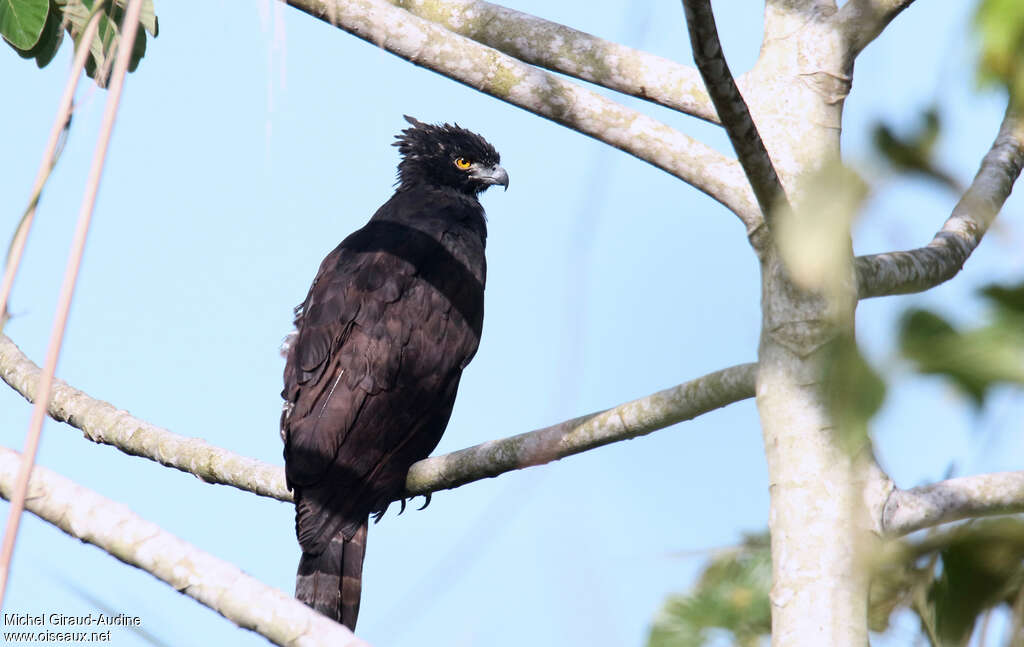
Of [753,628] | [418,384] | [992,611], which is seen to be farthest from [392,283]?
[992,611]

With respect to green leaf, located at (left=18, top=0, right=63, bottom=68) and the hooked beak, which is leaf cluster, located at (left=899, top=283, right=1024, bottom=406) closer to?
green leaf, located at (left=18, top=0, right=63, bottom=68)

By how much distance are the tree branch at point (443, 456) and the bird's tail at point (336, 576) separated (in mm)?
371

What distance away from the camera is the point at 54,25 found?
11.8 feet

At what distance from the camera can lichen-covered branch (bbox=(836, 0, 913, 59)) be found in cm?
271

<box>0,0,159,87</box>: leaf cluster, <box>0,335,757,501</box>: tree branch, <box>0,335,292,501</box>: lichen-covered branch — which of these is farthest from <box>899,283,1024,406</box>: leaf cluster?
<box>0,335,292,501</box>: lichen-covered branch

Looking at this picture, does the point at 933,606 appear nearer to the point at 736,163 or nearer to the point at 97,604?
the point at 97,604

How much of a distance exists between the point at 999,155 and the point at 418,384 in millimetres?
2767

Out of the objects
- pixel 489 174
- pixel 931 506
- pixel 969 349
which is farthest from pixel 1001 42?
pixel 489 174

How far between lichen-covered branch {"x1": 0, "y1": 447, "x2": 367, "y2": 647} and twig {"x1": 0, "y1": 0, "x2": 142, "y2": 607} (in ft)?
2.39

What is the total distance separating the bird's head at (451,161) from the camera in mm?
6719

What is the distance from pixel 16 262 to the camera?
1.08m

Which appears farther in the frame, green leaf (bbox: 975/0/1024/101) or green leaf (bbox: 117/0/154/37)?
green leaf (bbox: 117/0/154/37)

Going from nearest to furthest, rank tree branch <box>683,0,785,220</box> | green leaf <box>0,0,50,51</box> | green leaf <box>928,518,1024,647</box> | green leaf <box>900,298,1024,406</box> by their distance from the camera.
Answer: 1. green leaf <box>900,298,1024,406</box>
2. green leaf <box>928,518,1024,647</box>
3. tree branch <box>683,0,785,220</box>
4. green leaf <box>0,0,50,51</box>

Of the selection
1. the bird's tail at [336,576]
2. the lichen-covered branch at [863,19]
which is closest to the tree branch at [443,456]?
the bird's tail at [336,576]
